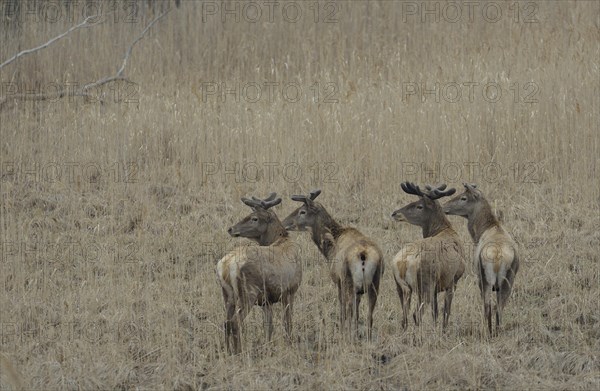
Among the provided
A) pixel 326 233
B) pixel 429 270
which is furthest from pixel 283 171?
pixel 429 270

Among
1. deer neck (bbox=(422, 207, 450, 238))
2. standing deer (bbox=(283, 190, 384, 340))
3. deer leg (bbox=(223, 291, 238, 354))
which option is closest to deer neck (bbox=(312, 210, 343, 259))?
standing deer (bbox=(283, 190, 384, 340))

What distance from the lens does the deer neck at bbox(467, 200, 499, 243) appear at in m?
10.1

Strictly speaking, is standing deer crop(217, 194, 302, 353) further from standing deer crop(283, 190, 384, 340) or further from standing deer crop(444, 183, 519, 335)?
standing deer crop(444, 183, 519, 335)

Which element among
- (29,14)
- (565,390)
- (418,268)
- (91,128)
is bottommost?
(565,390)

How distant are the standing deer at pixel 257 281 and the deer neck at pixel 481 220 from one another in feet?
5.96

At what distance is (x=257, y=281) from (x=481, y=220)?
2570 millimetres

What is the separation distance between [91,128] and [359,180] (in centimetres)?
373

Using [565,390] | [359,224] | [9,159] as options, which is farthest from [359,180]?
[565,390]

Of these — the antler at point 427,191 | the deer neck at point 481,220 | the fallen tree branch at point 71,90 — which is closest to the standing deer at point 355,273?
the antler at point 427,191

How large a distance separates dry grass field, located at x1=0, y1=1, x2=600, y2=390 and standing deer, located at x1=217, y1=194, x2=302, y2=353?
0.20 metres

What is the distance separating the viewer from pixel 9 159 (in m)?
14.5

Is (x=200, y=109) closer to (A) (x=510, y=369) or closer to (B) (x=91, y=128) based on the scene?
(B) (x=91, y=128)

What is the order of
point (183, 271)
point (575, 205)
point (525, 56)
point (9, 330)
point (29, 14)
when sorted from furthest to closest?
point (29, 14) < point (525, 56) < point (575, 205) < point (183, 271) < point (9, 330)

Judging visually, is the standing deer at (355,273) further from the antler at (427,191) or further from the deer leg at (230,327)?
the deer leg at (230,327)
